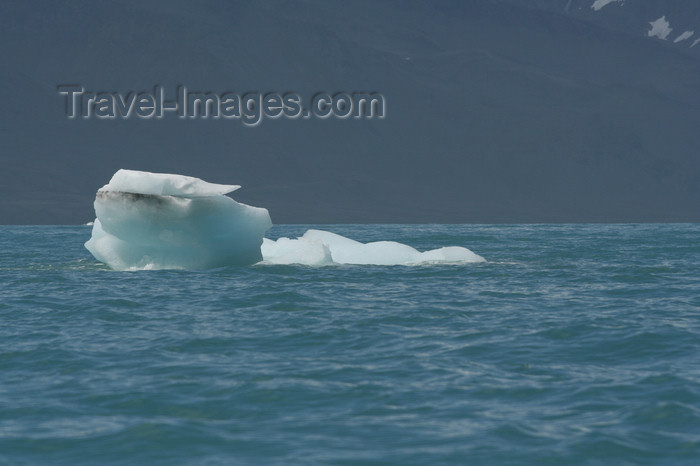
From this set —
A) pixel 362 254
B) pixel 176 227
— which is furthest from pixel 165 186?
pixel 362 254

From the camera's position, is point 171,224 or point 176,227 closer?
point 171,224

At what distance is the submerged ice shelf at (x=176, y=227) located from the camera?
23828 mm

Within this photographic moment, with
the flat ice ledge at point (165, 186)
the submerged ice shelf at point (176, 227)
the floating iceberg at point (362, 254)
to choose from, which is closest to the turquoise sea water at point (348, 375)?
the submerged ice shelf at point (176, 227)

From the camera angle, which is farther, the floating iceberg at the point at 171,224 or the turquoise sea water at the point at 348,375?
the floating iceberg at the point at 171,224

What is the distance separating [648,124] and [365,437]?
A: 527ft

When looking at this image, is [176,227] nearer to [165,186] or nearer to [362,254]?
[165,186]

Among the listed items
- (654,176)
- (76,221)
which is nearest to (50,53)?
(76,221)

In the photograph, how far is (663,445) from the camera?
9.02m

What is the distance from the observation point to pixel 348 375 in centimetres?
1182

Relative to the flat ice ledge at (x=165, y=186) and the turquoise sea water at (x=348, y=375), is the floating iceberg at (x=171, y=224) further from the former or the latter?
the turquoise sea water at (x=348, y=375)

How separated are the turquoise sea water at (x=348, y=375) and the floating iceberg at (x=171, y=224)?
253 cm

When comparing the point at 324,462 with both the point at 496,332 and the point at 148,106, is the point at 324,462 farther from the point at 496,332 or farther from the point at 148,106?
the point at 148,106

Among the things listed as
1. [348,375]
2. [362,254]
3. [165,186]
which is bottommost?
[348,375]

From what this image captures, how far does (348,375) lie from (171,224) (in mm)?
13194
